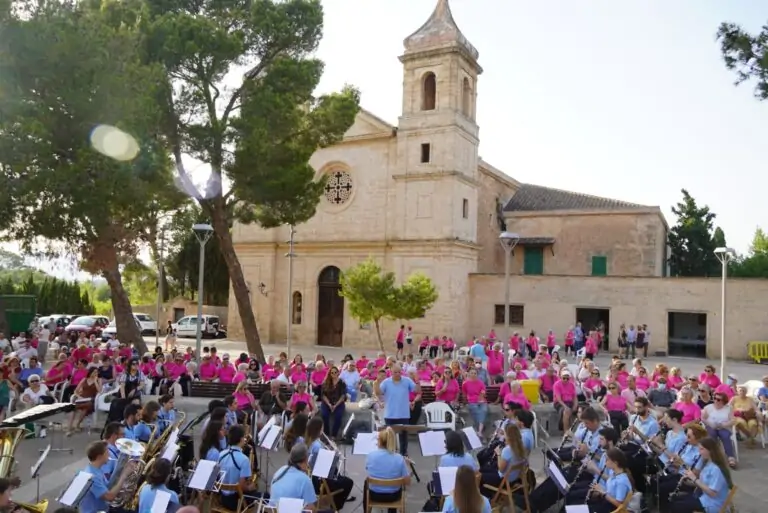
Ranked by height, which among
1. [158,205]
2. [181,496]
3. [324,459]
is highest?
[158,205]

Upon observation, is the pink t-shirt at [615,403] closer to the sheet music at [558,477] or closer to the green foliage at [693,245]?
the sheet music at [558,477]

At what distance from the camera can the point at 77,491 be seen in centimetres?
596

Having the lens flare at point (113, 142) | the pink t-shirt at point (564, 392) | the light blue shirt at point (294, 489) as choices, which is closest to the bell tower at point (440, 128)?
the lens flare at point (113, 142)

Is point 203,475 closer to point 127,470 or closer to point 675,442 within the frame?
point 127,470

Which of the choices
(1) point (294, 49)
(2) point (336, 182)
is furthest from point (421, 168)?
(1) point (294, 49)

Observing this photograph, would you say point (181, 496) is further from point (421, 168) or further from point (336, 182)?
point (336, 182)

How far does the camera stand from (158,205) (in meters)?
19.2

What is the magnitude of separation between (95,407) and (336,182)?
22555 millimetres

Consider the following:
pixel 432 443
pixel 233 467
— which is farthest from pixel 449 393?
pixel 233 467

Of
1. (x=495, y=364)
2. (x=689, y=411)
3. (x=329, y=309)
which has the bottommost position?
(x=689, y=411)

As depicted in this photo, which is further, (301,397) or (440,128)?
(440,128)

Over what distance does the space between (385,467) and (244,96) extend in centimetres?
1516

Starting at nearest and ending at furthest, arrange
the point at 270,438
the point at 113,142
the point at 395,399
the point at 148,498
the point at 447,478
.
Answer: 1. the point at 148,498
2. the point at 447,478
3. the point at 270,438
4. the point at 395,399
5. the point at 113,142

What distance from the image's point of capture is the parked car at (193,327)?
3819 cm
